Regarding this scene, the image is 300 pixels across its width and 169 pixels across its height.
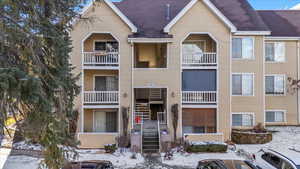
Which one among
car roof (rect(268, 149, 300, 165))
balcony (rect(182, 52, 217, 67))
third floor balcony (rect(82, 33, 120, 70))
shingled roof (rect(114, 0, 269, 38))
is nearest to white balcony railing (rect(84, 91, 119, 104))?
third floor balcony (rect(82, 33, 120, 70))

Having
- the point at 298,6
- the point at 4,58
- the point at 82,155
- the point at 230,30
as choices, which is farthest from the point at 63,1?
the point at 298,6

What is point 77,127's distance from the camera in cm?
1531

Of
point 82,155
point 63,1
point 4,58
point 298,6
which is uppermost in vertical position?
point 298,6

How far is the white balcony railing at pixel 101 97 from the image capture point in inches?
619

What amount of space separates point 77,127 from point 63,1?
10302mm

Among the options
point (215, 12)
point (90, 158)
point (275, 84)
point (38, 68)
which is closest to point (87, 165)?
point (38, 68)

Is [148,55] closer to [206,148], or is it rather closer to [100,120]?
[100,120]

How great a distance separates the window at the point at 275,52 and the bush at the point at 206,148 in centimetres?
951

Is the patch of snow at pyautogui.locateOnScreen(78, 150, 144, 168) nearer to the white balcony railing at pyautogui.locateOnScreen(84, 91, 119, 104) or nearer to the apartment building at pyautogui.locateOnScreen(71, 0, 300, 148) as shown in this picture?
the apartment building at pyautogui.locateOnScreen(71, 0, 300, 148)

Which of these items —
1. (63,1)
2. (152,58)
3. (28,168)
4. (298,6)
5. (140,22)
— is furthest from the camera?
(298,6)

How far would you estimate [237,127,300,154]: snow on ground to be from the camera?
46.6 feet

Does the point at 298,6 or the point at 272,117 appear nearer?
the point at 272,117

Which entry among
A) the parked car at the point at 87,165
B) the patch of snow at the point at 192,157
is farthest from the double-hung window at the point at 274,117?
the parked car at the point at 87,165

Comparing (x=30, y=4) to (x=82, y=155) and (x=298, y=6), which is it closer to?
(x=82, y=155)
